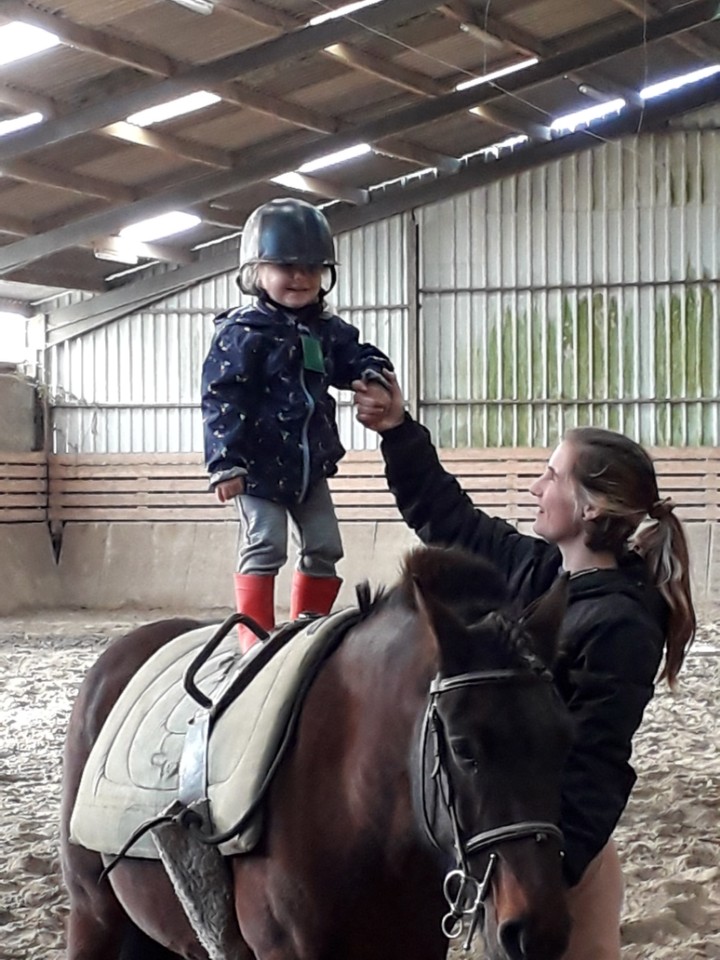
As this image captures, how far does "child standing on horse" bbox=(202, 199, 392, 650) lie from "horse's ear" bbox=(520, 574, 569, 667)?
3.93 ft

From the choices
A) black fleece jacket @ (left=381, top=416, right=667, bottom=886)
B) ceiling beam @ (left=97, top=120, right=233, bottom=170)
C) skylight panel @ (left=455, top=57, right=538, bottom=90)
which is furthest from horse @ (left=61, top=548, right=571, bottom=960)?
skylight panel @ (left=455, top=57, right=538, bottom=90)

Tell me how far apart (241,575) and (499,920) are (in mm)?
1550

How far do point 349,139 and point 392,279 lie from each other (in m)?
2.76

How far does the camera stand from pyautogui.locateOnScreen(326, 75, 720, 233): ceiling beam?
12.7 metres

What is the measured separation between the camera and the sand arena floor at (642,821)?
354 centimetres

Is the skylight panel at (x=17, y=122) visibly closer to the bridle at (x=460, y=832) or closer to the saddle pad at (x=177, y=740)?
the saddle pad at (x=177, y=740)

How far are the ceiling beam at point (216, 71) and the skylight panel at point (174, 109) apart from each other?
100cm

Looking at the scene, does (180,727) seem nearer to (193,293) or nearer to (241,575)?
(241,575)

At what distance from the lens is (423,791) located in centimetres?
174

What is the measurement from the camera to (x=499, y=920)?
61.9 inches

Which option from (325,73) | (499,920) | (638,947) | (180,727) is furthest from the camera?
(325,73)

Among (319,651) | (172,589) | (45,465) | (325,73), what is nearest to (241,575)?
(319,651)

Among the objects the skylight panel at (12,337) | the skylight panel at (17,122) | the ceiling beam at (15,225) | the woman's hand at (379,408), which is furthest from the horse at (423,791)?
the skylight panel at (12,337)

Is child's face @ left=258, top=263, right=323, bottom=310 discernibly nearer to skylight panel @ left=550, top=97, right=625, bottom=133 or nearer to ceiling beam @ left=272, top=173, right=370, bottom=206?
ceiling beam @ left=272, top=173, right=370, bottom=206
